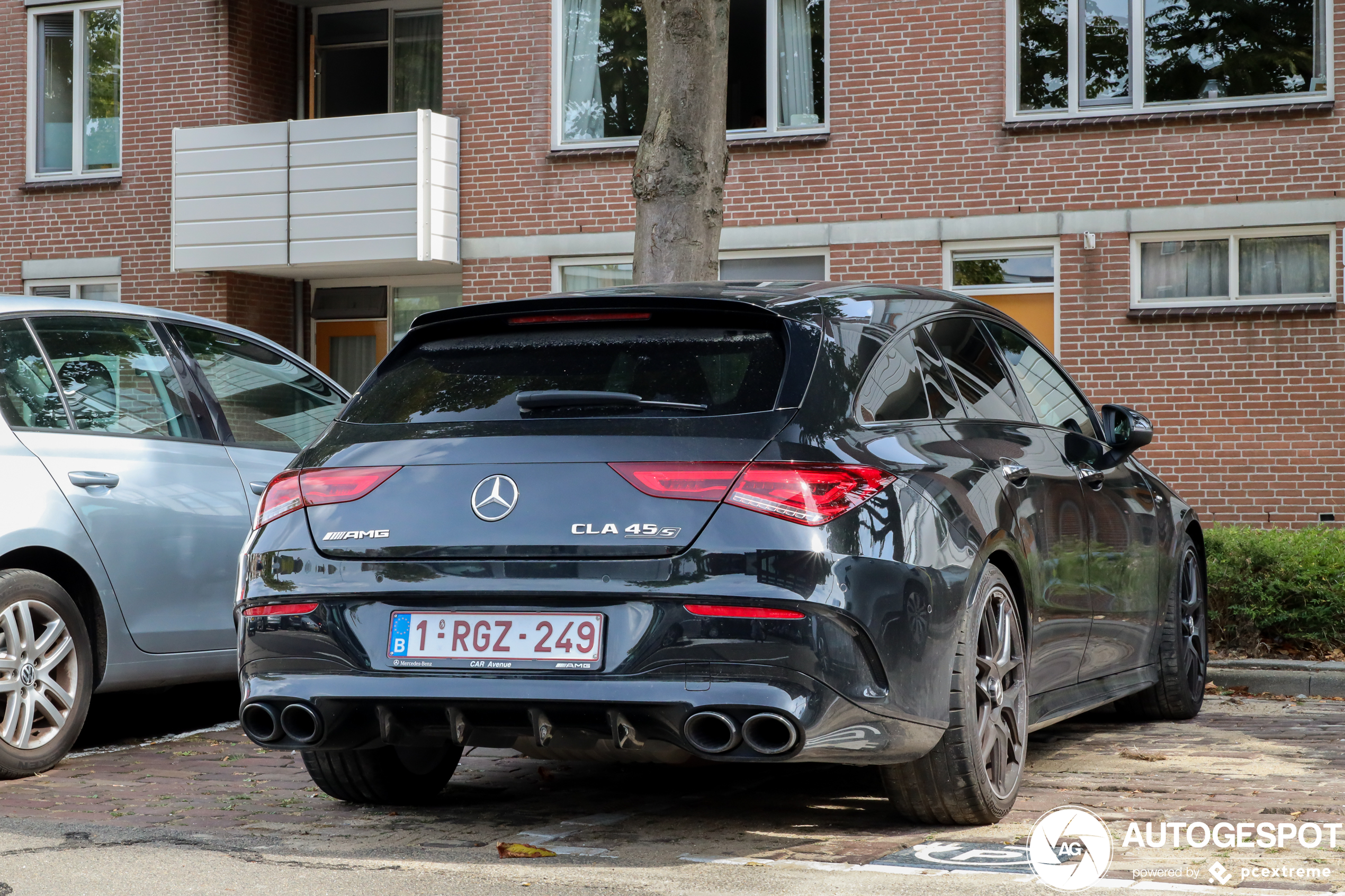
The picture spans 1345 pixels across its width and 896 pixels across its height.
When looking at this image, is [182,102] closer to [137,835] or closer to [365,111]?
[365,111]

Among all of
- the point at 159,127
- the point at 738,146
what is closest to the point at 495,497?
the point at 738,146

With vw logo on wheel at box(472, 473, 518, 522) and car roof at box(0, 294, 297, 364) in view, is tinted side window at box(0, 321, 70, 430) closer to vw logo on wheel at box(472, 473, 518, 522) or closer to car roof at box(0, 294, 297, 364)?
car roof at box(0, 294, 297, 364)

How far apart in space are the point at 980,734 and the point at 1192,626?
2.89 meters

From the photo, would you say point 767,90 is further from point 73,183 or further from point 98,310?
point 98,310

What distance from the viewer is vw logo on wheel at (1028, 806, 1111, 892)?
4086mm

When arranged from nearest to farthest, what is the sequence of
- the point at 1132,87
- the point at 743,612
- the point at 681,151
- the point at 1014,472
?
the point at 743,612
the point at 1014,472
the point at 681,151
the point at 1132,87

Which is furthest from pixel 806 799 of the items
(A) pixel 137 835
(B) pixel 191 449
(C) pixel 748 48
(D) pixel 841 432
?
(C) pixel 748 48

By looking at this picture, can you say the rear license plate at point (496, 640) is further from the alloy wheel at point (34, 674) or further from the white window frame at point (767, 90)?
the white window frame at point (767, 90)

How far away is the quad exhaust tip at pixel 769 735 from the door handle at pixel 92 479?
3.18 meters

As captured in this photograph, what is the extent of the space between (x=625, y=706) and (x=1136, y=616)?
2916 mm

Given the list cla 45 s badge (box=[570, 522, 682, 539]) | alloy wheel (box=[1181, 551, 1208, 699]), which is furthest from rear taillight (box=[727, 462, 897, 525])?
alloy wheel (box=[1181, 551, 1208, 699])

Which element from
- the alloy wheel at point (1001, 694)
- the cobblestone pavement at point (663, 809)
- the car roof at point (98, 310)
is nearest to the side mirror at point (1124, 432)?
the cobblestone pavement at point (663, 809)

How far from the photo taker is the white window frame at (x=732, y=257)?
1638cm

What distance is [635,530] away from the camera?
4.09m
